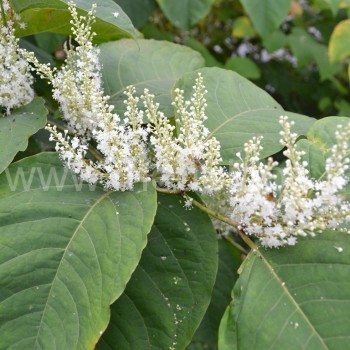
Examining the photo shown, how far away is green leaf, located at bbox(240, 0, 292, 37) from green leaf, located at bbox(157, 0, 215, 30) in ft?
0.54

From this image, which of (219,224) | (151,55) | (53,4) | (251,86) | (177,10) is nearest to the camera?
(53,4)

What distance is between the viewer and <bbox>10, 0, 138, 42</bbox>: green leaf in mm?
1410

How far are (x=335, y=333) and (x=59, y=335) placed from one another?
49 cm

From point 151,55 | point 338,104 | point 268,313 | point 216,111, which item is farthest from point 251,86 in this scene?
point 338,104

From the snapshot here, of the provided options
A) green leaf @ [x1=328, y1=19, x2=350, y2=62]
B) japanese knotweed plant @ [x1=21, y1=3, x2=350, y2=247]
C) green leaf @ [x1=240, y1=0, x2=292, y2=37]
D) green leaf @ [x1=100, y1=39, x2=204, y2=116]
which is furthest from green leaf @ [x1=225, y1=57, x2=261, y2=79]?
japanese knotweed plant @ [x1=21, y1=3, x2=350, y2=247]

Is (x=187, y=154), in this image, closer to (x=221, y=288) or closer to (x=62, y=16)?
(x=62, y=16)

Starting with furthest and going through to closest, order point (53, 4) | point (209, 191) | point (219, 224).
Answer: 1. point (219, 224)
2. point (53, 4)
3. point (209, 191)

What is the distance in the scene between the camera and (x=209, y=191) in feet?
4.10

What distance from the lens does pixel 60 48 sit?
7.43ft

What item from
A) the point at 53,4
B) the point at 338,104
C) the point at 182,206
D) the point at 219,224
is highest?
the point at 53,4

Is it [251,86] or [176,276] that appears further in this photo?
[251,86]

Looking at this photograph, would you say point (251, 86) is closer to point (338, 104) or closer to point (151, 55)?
point (151, 55)

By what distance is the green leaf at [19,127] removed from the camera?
4.21 feet

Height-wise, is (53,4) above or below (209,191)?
above
